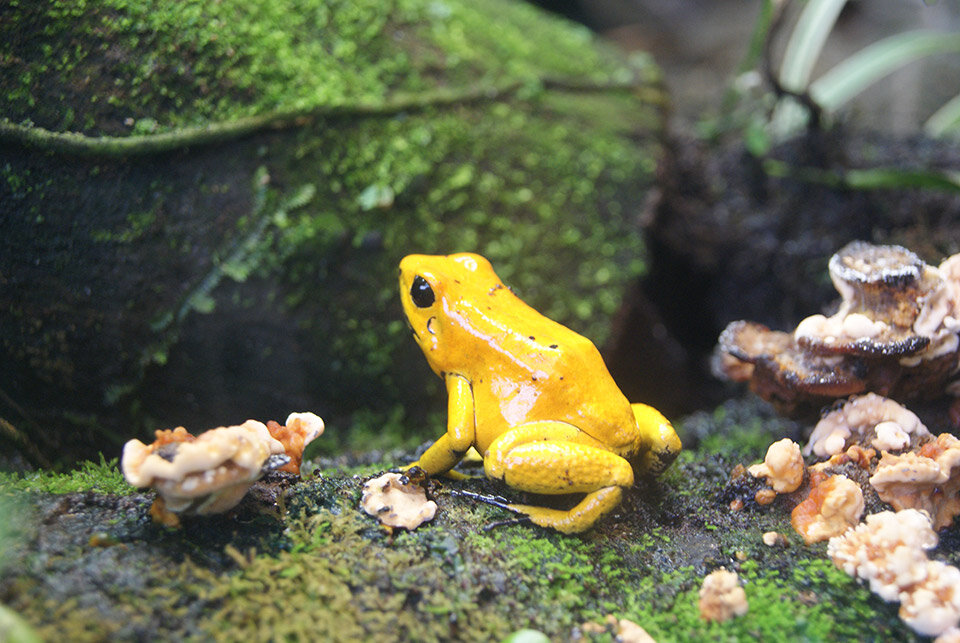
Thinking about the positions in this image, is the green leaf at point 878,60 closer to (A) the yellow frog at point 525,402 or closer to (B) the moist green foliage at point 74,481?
(A) the yellow frog at point 525,402

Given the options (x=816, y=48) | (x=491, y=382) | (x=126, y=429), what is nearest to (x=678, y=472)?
(x=491, y=382)

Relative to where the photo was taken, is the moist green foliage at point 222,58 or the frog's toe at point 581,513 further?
the moist green foliage at point 222,58

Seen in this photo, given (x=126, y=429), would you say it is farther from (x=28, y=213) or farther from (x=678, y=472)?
(x=678, y=472)

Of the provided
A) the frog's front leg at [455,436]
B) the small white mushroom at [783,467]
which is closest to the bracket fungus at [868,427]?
the small white mushroom at [783,467]

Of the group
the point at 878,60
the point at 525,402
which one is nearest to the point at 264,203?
the point at 525,402

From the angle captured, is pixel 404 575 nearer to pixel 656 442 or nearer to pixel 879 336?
pixel 656 442

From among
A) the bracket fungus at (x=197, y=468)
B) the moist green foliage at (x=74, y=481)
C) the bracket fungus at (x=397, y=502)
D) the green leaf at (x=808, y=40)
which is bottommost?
the moist green foliage at (x=74, y=481)
